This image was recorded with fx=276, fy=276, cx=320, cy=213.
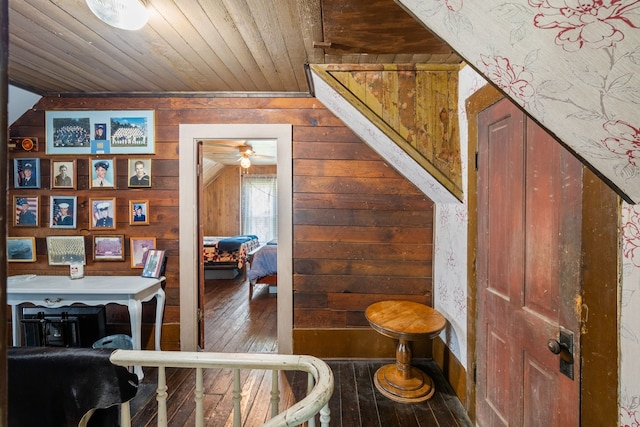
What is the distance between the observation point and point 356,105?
1.86 metres

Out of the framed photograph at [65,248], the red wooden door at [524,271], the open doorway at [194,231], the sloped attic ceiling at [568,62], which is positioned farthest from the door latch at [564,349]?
the framed photograph at [65,248]

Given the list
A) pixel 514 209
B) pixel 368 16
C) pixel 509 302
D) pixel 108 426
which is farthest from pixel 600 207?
pixel 108 426

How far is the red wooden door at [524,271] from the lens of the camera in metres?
0.98

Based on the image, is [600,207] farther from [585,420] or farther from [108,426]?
[108,426]

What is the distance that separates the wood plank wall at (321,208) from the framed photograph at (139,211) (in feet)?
0.17

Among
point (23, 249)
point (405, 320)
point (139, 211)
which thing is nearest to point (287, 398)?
point (405, 320)

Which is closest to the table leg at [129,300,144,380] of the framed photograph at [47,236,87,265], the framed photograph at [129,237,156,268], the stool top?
the framed photograph at [129,237,156,268]

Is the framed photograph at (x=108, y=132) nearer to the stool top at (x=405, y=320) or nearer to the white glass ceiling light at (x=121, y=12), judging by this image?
the white glass ceiling light at (x=121, y=12)

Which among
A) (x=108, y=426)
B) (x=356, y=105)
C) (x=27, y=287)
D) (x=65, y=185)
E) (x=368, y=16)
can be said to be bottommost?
(x=108, y=426)

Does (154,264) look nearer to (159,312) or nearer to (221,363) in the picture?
(159,312)

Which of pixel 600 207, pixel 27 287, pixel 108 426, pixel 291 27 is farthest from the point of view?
pixel 27 287

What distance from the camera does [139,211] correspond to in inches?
95.8

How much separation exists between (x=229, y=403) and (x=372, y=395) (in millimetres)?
995

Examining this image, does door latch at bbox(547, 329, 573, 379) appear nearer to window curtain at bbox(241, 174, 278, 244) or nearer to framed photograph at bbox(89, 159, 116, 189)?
framed photograph at bbox(89, 159, 116, 189)
